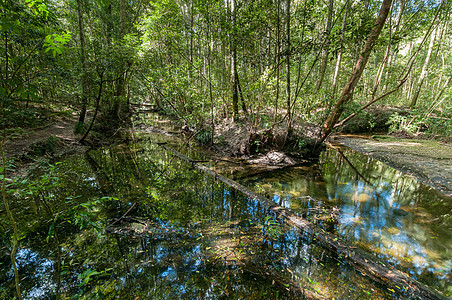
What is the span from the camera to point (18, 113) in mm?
7020

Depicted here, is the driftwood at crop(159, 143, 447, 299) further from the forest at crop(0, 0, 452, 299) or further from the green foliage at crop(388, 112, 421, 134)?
the green foliage at crop(388, 112, 421, 134)

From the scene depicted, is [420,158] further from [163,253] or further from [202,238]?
[163,253]

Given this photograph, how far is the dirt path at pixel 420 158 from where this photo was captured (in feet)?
22.5

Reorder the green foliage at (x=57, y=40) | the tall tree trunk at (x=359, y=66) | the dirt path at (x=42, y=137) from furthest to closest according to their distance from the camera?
1. the dirt path at (x=42, y=137)
2. the tall tree trunk at (x=359, y=66)
3. the green foliage at (x=57, y=40)

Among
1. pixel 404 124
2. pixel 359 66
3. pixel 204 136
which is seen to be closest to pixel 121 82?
pixel 204 136

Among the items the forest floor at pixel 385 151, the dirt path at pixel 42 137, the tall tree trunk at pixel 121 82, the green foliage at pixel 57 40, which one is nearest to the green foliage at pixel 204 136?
the forest floor at pixel 385 151

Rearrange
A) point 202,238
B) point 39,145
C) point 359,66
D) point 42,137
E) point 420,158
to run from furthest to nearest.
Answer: point 420,158 < point 42,137 < point 39,145 < point 359,66 < point 202,238

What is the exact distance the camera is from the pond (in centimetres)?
262

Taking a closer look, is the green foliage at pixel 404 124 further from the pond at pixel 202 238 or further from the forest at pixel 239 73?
the pond at pixel 202 238

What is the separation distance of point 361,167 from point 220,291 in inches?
357

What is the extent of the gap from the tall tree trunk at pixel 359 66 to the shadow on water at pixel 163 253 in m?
4.83

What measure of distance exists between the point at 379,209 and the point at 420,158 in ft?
21.3

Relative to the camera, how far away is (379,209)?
5.13m

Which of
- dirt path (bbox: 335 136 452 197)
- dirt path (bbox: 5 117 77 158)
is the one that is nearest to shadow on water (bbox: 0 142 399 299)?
dirt path (bbox: 5 117 77 158)
